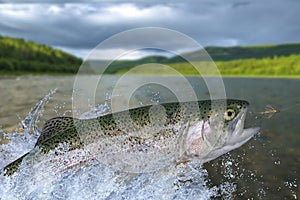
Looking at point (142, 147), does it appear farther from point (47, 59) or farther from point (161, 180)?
point (47, 59)

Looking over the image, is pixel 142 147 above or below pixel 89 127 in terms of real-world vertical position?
below

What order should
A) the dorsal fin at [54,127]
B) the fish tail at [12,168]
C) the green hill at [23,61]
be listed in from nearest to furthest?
the fish tail at [12,168] → the dorsal fin at [54,127] → the green hill at [23,61]

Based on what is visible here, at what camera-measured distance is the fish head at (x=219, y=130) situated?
459 cm

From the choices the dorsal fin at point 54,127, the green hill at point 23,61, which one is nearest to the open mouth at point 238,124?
the dorsal fin at point 54,127

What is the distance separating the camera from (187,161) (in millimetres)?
4750

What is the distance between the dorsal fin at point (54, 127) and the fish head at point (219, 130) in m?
1.84

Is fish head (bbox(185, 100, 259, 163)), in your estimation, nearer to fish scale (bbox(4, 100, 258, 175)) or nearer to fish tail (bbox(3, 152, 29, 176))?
fish scale (bbox(4, 100, 258, 175))

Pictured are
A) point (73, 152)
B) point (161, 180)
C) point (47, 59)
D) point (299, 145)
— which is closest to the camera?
point (73, 152)

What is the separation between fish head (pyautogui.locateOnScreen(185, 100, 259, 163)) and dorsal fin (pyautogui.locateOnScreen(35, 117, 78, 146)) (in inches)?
72.3

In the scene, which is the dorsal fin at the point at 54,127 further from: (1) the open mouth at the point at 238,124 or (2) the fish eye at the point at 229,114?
(1) the open mouth at the point at 238,124

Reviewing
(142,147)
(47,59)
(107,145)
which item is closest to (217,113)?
(142,147)

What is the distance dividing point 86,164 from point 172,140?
1.30m

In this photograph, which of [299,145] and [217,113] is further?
[299,145]

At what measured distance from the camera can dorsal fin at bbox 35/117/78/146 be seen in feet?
15.7
